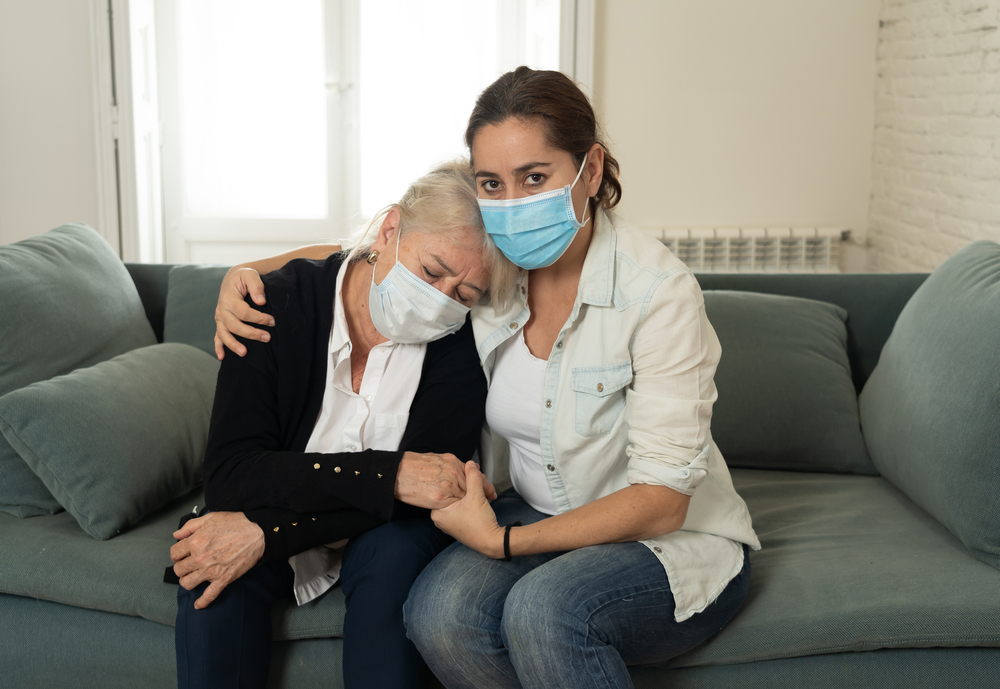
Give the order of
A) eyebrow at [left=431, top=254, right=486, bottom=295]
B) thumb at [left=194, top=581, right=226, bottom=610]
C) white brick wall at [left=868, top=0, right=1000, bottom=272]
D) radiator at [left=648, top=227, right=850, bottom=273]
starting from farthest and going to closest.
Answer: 1. radiator at [left=648, top=227, right=850, bottom=273]
2. white brick wall at [left=868, top=0, right=1000, bottom=272]
3. eyebrow at [left=431, top=254, right=486, bottom=295]
4. thumb at [left=194, top=581, right=226, bottom=610]

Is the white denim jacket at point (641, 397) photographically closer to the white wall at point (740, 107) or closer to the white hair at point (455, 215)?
the white hair at point (455, 215)

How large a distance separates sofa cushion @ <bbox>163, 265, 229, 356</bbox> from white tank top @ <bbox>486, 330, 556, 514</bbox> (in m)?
0.91

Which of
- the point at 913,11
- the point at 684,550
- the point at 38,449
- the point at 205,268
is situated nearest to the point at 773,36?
the point at 913,11

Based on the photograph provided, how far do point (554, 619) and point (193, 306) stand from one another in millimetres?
1344

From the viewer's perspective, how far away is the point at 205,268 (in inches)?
81.8

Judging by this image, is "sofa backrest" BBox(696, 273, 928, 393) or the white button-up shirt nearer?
the white button-up shirt

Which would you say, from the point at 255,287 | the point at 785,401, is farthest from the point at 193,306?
the point at 785,401

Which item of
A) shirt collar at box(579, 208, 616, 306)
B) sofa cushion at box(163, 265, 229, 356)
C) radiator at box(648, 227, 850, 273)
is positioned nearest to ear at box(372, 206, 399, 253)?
shirt collar at box(579, 208, 616, 306)

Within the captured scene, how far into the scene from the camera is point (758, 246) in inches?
149

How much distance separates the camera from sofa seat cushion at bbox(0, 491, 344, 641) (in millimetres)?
1327

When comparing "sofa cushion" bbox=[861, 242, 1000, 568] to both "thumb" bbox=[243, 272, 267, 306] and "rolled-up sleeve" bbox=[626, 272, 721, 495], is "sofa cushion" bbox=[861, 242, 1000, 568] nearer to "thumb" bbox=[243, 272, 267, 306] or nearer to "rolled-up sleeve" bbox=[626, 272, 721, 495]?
"rolled-up sleeve" bbox=[626, 272, 721, 495]

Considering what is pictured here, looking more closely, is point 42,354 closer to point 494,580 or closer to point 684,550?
point 494,580

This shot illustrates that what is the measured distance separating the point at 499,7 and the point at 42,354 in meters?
2.92

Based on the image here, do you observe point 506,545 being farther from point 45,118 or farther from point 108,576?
point 45,118
